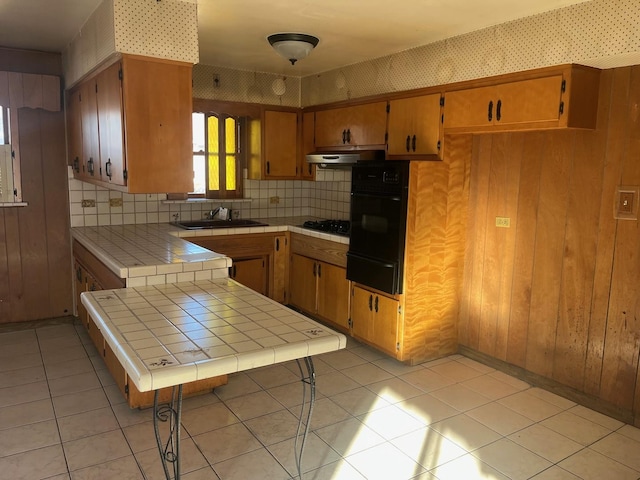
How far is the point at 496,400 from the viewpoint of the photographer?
10.5 feet

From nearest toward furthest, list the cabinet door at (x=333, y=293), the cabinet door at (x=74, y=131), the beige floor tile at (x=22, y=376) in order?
the beige floor tile at (x=22, y=376), the cabinet door at (x=74, y=131), the cabinet door at (x=333, y=293)

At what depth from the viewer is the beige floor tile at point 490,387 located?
327cm

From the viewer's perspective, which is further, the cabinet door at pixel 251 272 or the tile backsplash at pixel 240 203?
the cabinet door at pixel 251 272

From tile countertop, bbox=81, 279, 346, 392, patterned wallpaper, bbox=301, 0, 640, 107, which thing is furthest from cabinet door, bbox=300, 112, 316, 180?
tile countertop, bbox=81, 279, 346, 392

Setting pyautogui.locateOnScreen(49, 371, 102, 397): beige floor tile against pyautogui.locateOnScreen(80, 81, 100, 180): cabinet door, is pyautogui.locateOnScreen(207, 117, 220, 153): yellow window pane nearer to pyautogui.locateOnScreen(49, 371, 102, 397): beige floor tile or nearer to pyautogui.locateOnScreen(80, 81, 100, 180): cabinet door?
pyautogui.locateOnScreen(80, 81, 100, 180): cabinet door

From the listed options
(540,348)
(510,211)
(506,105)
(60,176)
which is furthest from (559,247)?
(60,176)

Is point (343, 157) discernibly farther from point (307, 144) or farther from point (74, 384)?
point (74, 384)

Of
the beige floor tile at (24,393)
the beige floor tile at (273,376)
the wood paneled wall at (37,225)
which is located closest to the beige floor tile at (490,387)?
the beige floor tile at (273,376)

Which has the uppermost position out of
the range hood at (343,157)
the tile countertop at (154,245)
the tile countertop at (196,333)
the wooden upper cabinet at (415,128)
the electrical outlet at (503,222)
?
the wooden upper cabinet at (415,128)

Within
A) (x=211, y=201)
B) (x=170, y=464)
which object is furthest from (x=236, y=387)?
(x=211, y=201)

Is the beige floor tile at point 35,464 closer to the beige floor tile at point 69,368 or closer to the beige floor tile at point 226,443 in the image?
the beige floor tile at point 226,443

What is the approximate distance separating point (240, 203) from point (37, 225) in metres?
1.83

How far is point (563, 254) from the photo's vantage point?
3.16 meters

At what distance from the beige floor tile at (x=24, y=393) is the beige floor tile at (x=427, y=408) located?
2230 mm
